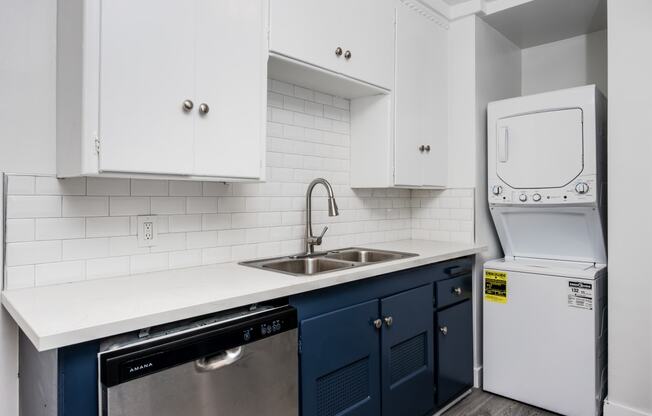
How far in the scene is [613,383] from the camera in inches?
87.3

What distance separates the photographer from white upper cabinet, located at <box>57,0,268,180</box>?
1295 mm

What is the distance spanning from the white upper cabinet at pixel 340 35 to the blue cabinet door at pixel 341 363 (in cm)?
116

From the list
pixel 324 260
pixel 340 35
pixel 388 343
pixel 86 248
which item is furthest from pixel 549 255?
pixel 86 248

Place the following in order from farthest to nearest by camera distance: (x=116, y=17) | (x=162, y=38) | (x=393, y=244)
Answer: (x=393, y=244) < (x=162, y=38) < (x=116, y=17)

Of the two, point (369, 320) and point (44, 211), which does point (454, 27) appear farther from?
→ point (44, 211)

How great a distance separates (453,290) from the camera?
7.97 ft

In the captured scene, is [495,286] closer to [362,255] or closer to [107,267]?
[362,255]

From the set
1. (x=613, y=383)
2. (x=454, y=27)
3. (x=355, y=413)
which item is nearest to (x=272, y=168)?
(x=355, y=413)

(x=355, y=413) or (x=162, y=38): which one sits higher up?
(x=162, y=38)

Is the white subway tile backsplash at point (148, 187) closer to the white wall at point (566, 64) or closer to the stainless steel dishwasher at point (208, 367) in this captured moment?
the stainless steel dishwasher at point (208, 367)

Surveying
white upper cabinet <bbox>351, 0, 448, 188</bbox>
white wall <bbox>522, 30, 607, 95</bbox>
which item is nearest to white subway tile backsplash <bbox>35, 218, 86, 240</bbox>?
white upper cabinet <bbox>351, 0, 448, 188</bbox>

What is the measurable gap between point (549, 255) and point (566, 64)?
1512mm

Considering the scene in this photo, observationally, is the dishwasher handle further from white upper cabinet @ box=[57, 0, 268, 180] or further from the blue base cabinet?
white upper cabinet @ box=[57, 0, 268, 180]

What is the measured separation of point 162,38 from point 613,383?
106 inches
